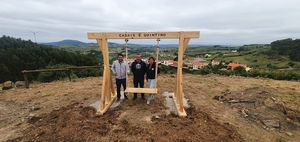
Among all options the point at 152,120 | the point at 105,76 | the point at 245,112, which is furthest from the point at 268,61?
the point at 105,76

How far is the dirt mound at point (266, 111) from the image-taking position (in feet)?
11.8

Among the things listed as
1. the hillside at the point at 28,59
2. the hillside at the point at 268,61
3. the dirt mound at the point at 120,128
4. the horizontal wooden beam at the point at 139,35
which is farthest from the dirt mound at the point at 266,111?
the hillside at the point at 28,59

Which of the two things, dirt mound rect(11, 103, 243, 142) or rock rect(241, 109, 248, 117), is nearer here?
dirt mound rect(11, 103, 243, 142)

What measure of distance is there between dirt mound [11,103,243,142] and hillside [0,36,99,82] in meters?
32.1

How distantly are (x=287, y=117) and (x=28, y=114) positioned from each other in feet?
26.6

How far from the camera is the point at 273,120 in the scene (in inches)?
145

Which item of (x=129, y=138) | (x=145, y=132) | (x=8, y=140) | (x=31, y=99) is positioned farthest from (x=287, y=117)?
(x=31, y=99)

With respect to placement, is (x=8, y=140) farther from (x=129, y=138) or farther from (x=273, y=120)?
(x=273, y=120)

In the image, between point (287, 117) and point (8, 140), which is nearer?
point (8, 140)

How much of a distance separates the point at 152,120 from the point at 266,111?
360 cm

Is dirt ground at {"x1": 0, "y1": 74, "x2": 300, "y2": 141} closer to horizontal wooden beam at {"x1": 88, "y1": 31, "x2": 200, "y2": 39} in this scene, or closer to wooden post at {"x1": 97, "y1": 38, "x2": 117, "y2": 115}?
wooden post at {"x1": 97, "y1": 38, "x2": 117, "y2": 115}

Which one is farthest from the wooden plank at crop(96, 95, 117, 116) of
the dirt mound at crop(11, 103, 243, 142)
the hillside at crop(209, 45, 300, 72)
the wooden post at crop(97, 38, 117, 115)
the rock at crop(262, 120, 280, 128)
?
the hillside at crop(209, 45, 300, 72)

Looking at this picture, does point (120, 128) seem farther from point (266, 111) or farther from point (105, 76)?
point (266, 111)

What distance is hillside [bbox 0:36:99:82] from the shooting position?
31109 millimetres
